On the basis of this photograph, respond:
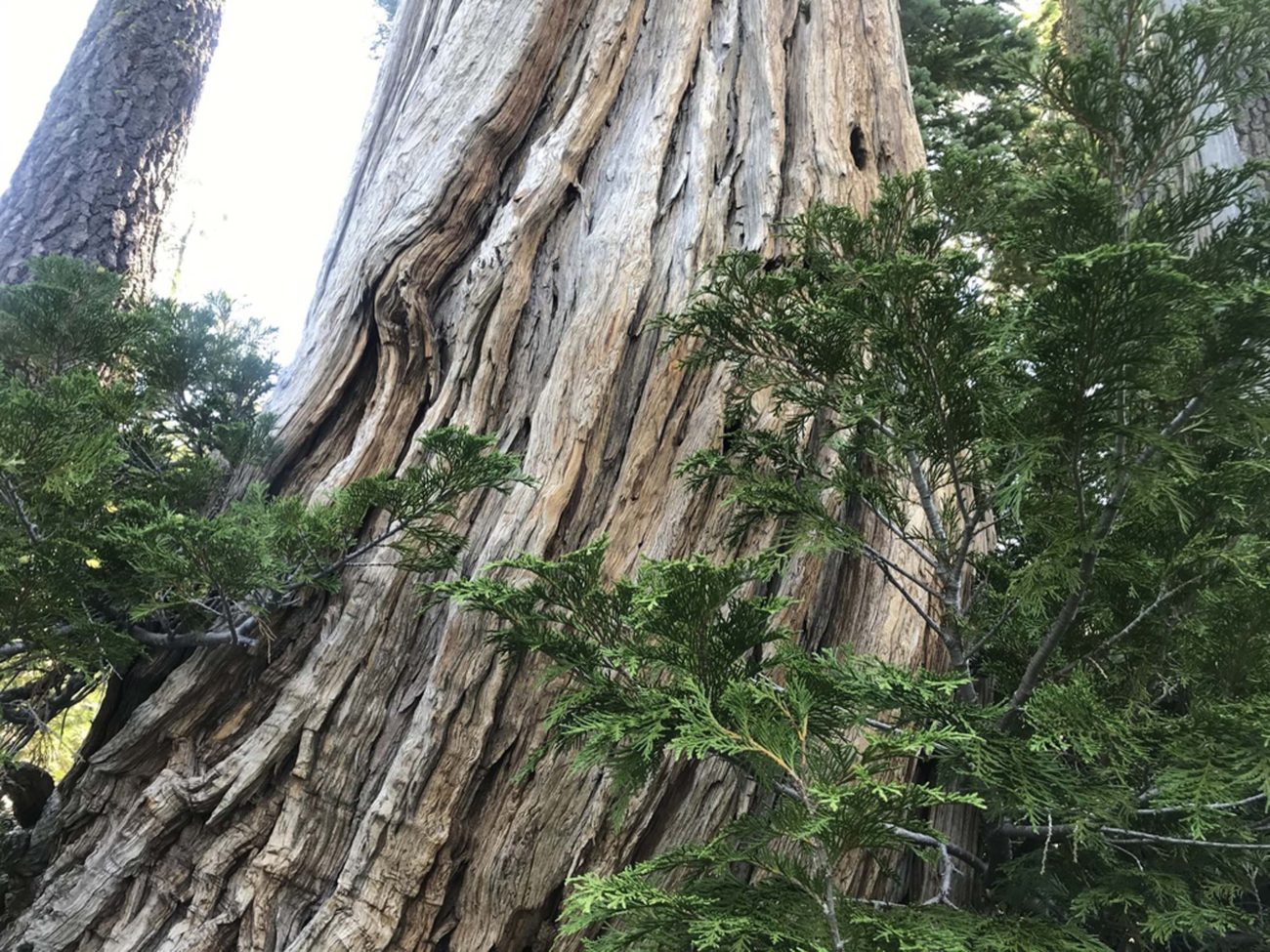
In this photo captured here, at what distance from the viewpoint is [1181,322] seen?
1224mm

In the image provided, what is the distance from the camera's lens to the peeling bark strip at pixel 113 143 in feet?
11.7

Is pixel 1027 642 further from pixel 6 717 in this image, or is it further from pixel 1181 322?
pixel 6 717

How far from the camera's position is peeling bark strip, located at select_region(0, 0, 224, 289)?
3564mm

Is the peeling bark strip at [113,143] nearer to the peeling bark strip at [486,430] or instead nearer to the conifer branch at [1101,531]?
the peeling bark strip at [486,430]

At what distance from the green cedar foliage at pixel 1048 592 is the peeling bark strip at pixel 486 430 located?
53 centimetres

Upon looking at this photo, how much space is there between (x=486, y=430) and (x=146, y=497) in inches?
40.8

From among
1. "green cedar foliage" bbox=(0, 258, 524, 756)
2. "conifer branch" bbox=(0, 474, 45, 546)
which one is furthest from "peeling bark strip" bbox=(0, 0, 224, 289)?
"conifer branch" bbox=(0, 474, 45, 546)

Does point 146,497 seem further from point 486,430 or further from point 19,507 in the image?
point 486,430

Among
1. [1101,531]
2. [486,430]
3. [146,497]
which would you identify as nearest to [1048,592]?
[1101,531]

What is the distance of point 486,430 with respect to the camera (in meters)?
2.59

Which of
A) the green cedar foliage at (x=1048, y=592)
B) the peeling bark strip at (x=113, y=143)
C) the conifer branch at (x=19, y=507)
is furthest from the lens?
the peeling bark strip at (x=113, y=143)

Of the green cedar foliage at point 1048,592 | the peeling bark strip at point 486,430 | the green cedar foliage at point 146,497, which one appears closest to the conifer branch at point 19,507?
the green cedar foliage at point 146,497

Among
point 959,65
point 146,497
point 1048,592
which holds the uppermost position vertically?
point 959,65

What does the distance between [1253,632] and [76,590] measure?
2.48 metres
